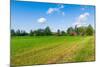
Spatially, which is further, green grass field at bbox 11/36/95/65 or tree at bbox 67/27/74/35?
tree at bbox 67/27/74/35

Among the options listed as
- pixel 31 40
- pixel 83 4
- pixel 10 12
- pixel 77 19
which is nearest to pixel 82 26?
pixel 77 19

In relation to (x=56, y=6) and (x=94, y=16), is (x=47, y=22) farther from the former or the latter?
(x=94, y=16)

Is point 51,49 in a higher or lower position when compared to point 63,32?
lower

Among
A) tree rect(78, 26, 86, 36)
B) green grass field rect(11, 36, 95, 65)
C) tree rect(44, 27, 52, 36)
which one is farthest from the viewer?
tree rect(78, 26, 86, 36)

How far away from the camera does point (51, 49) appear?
2.49 metres

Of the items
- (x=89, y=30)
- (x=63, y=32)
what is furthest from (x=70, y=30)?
(x=89, y=30)

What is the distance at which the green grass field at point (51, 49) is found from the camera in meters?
2.35

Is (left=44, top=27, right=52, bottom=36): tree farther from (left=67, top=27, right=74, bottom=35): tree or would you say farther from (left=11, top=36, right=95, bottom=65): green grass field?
(left=67, top=27, right=74, bottom=35): tree

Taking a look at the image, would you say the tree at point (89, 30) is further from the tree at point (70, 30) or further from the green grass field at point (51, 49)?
the tree at point (70, 30)

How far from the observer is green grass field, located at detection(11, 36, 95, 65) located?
2.35 m

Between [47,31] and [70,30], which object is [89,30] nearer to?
[70,30]

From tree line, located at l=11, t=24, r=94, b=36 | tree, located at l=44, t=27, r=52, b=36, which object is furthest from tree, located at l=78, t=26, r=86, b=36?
tree, located at l=44, t=27, r=52, b=36
